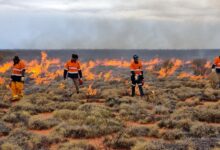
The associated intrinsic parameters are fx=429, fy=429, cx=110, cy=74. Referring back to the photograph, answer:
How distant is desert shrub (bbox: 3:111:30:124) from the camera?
15719mm

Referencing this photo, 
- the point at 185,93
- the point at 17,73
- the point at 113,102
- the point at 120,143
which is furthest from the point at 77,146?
the point at 185,93

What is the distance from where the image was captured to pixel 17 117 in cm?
1619

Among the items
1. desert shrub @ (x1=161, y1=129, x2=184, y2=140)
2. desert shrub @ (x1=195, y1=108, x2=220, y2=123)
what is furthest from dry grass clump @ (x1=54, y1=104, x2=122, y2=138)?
desert shrub @ (x1=195, y1=108, x2=220, y2=123)

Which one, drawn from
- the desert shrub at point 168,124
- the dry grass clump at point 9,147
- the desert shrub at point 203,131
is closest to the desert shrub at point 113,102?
the desert shrub at point 168,124

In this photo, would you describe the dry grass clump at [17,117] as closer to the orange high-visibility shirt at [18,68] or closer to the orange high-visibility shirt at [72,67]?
the orange high-visibility shirt at [18,68]

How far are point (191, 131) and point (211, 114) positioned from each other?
299cm

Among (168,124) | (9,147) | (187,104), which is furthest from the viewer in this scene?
(187,104)

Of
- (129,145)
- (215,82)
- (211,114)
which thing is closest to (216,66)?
(215,82)

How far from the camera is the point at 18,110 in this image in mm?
18016

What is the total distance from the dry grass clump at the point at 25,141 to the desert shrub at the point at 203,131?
15.0ft

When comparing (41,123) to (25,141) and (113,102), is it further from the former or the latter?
(113,102)

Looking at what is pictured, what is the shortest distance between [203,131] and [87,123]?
3988 millimetres

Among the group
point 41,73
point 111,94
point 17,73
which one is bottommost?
point 41,73

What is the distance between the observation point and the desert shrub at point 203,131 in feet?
43.4
